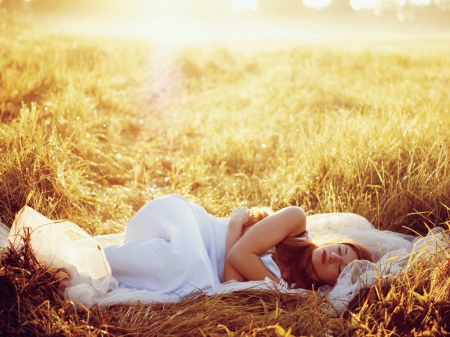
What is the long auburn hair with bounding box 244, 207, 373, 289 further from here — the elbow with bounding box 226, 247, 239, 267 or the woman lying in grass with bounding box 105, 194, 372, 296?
the elbow with bounding box 226, 247, 239, 267

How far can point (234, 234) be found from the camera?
2643 mm

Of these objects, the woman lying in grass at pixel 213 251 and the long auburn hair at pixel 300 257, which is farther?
the long auburn hair at pixel 300 257

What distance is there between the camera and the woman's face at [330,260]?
7.97 ft

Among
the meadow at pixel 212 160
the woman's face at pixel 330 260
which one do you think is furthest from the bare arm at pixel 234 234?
the woman's face at pixel 330 260

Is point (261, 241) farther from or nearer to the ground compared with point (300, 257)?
farther from the ground

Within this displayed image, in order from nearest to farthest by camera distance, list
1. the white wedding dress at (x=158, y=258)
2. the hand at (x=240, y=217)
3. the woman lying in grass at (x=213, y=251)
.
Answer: the white wedding dress at (x=158, y=258) < the woman lying in grass at (x=213, y=251) < the hand at (x=240, y=217)

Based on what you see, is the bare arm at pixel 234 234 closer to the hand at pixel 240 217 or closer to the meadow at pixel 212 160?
the hand at pixel 240 217

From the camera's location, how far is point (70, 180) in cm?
315

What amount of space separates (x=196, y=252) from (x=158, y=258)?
20 cm

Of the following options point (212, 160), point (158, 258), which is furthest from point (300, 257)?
point (212, 160)

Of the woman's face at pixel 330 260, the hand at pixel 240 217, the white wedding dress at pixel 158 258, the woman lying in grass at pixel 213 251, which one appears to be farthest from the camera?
the hand at pixel 240 217

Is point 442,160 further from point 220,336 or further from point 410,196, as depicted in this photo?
point 220,336

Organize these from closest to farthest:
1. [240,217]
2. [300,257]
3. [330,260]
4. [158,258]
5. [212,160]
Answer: [158,258] → [330,260] → [300,257] → [240,217] → [212,160]

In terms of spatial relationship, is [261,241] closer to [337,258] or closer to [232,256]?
[232,256]
